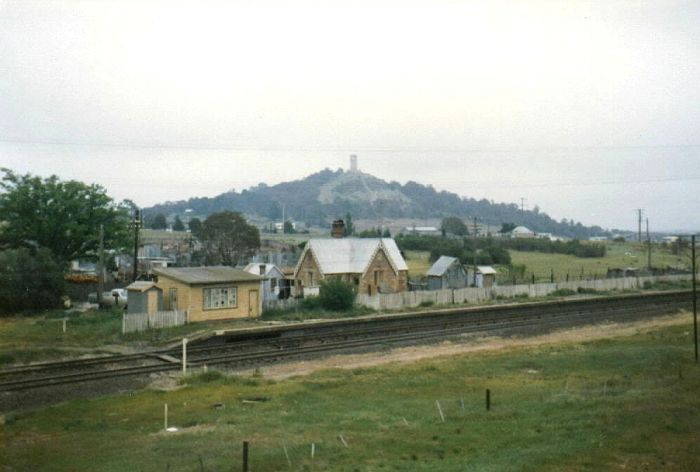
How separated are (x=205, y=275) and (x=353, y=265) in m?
18.9

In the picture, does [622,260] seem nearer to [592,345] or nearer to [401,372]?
[592,345]

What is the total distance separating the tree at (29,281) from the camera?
1743 inches

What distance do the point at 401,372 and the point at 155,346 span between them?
13268 mm

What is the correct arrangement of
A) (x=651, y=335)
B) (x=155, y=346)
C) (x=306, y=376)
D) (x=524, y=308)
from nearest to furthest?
(x=306, y=376)
(x=155, y=346)
(x=651, y=335)
(x=524, y=308)

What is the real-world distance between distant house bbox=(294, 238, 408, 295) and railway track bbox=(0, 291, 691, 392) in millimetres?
10135

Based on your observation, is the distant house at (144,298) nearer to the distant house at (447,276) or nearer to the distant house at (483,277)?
the distant house at (447,276)

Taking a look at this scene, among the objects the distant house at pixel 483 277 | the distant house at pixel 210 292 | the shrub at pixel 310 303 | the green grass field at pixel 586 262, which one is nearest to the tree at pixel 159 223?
the green grass field at pixel 586 262

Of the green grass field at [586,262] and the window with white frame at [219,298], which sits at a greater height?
the green grass field at [586,262]

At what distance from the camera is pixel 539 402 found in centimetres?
2119

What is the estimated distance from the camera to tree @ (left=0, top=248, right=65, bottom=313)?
145 feet

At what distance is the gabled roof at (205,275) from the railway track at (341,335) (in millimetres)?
4763

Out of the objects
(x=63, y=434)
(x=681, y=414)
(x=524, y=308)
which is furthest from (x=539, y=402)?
(x=524, y=308)

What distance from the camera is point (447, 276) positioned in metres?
66.9

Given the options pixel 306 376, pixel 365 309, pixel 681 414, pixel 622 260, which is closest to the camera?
pixel 681 414
